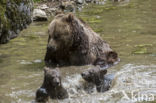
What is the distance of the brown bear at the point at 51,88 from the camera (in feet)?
15.9

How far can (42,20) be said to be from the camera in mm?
13117

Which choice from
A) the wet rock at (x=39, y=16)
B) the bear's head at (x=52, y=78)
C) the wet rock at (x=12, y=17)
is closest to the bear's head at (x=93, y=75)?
the bear's head at (x=52, y=78)

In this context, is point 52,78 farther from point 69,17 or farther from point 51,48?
point 69,17

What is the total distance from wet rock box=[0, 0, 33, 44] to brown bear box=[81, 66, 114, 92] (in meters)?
2.55

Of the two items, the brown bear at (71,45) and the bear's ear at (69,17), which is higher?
the bear's ear at (69,17)

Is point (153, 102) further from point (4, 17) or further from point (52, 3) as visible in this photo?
point (52, 3)

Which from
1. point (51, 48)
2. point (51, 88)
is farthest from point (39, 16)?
point (51, 88)

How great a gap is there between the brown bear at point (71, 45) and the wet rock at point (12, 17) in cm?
113

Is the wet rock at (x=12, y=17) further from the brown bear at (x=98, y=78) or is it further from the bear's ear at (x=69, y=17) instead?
the brown bear at (x=98, y=78)

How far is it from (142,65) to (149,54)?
3.22 feet

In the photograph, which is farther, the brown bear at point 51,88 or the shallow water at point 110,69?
the shallow water at point 110,69

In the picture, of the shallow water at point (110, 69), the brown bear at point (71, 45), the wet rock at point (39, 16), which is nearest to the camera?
the shallow water at point (110, 69)

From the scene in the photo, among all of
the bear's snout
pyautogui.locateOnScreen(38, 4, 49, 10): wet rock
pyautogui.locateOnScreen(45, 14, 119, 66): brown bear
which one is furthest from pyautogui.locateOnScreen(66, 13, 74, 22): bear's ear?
pyautogui.locateOnScreen(38, 4, 49, 10): wet rock

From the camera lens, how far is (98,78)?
5645 millimetres
